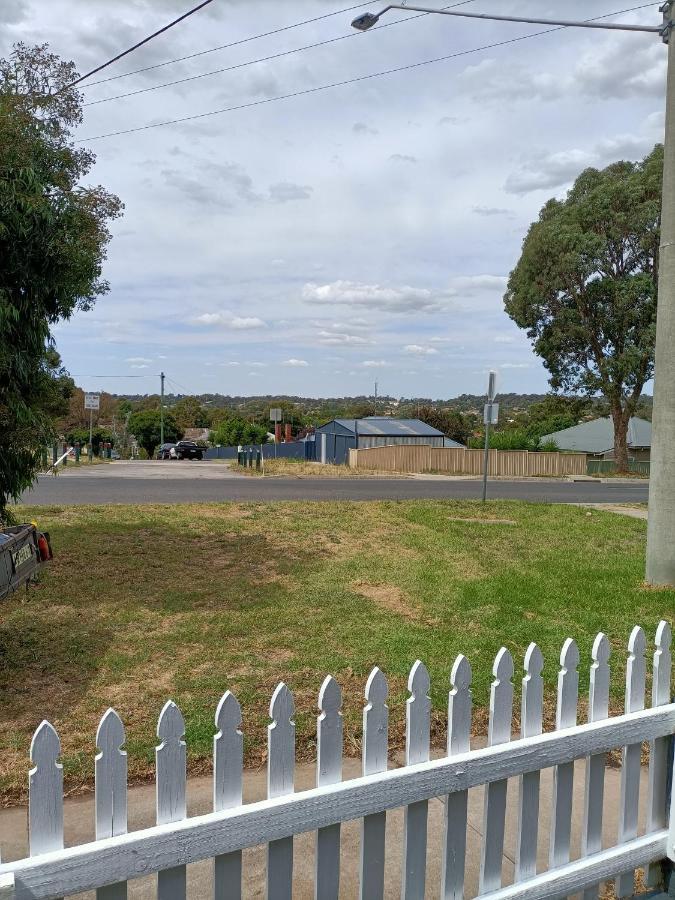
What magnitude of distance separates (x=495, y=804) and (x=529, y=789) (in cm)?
15

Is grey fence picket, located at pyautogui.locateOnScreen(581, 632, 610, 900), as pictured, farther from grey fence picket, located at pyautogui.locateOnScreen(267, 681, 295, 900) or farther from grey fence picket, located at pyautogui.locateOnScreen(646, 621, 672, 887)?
grey fence picket, located at pyautogui.locateOnScreen(267, 681, 295, 900)

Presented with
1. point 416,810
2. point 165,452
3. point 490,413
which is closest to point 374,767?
point 416,810

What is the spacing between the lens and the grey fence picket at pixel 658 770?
114 inches

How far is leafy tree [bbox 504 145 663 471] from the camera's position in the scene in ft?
105

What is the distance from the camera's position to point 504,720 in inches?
98.7

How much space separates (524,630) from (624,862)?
3.21 m

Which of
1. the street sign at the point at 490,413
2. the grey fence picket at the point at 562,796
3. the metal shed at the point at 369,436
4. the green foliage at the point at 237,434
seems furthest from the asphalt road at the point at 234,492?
the green foliage at the point at 237,434

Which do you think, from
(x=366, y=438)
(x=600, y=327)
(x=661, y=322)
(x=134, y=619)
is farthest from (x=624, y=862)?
(x=366, y=438)

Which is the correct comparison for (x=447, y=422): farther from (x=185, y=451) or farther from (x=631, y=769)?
(x=631, y=769)

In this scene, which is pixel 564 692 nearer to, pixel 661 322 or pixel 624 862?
pixel 624 862

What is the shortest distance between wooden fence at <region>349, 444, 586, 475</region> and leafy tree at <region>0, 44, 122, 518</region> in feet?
94.6

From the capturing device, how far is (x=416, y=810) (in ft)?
7.73

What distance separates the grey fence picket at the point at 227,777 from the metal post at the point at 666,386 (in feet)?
18.5

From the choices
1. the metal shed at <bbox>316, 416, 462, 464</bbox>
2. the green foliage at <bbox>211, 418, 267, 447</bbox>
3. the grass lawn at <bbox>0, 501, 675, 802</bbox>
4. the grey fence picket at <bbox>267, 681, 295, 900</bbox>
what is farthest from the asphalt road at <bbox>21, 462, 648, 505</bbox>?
the green foliage at <bbox>211, 418, 267, 447</bbox>
